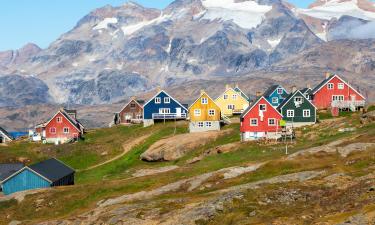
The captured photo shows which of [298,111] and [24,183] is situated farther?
[298,111]

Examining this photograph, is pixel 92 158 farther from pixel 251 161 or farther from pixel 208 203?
pixel 208 203

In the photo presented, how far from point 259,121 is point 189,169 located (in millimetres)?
24454

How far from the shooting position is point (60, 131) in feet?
410

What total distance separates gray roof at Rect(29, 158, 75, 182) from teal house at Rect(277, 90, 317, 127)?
35006 millimetres

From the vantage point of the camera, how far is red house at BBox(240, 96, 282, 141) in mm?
96938

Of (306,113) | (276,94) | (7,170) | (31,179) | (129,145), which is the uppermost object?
(276,94)

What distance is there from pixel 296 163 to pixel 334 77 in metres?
58.4

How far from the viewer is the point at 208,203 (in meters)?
51.9

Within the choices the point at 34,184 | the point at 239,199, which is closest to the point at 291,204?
the point at 239,199

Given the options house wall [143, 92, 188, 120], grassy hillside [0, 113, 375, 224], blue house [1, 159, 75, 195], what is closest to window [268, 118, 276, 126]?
grassy hillside [0, 113, 375, 224]

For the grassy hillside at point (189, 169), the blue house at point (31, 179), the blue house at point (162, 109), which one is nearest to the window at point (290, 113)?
the grassy hillside at point (189, 169)

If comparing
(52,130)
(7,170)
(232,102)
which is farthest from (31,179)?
(232,102)

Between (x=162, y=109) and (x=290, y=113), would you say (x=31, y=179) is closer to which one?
(x=290, y=113)

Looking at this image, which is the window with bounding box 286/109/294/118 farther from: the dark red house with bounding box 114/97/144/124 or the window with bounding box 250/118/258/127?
the dark red house with bounding box 114/97/144/124
